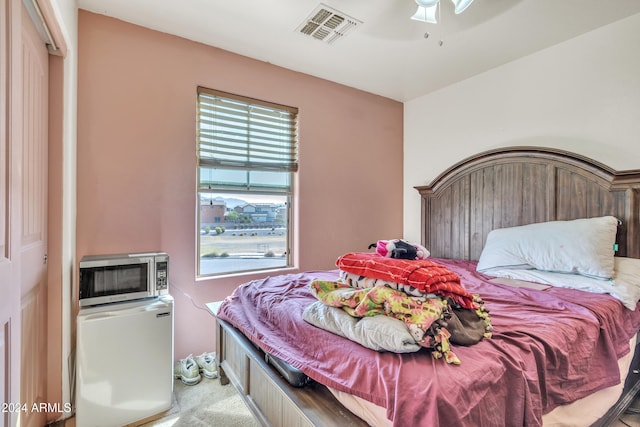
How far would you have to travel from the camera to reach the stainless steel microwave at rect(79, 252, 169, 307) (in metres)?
1.84

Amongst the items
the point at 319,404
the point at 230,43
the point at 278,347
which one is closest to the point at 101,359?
the point at 278,347

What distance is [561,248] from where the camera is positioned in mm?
2111

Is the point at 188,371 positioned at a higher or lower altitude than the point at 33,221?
lower

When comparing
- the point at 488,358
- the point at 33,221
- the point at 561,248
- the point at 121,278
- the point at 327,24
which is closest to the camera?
the point at 488,358

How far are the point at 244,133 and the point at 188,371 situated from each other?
6.53 feet

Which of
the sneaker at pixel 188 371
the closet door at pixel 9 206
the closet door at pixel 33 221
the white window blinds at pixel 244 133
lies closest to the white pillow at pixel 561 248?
the white window blinds at pixel 244 133

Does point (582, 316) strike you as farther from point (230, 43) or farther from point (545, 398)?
point (230, 43)

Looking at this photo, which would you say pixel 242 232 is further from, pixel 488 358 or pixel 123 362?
pixel 488 358

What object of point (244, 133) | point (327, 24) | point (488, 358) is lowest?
point (488, 358)

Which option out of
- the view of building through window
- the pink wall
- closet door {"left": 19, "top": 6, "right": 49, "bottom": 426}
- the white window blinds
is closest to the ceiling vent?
the pink wall

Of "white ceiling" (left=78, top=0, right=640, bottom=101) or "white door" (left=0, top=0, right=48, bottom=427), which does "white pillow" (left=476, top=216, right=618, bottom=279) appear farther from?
"white door" (left=0, top=0, right=48, bottom=427)

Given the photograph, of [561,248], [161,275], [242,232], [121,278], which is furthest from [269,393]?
[561,248]

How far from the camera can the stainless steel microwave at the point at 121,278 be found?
1.84 meters

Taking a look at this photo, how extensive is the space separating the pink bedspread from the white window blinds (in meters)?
1.34
